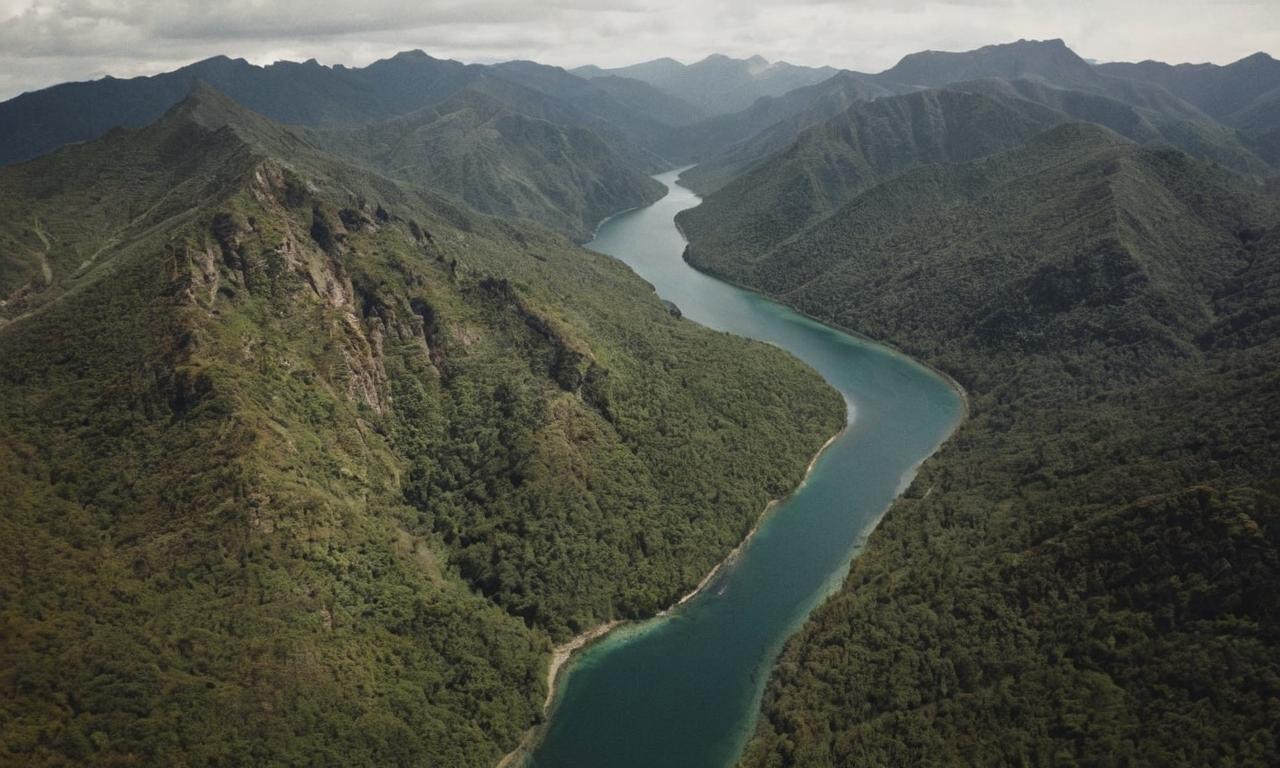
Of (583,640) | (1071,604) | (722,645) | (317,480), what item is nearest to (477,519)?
(317,480)

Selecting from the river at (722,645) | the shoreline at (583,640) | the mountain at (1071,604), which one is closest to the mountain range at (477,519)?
the mountain at (1071,604)

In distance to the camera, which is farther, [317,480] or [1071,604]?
[317,480]

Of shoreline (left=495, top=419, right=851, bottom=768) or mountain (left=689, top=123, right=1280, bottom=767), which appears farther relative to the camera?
shoreline (left=495, top=419, right=851, bottom=768)

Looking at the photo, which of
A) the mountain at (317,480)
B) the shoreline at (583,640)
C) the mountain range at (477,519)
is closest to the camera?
the mountain range at (477,519)

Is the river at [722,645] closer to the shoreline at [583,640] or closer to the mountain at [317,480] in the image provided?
the shoreline at [583,640]

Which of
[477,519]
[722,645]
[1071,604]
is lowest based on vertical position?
[722,645]

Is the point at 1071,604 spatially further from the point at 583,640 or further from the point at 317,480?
the point at 317,480

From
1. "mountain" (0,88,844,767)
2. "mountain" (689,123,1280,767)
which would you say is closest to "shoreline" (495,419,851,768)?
"mountain" (0,88,844,767)

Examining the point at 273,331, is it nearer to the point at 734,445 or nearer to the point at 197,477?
the point at 197,477

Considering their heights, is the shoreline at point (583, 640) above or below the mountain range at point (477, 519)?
below

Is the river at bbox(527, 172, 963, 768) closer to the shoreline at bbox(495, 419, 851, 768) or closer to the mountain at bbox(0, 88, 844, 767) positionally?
the shoreline at bbox(495, 419, 851, 768)
